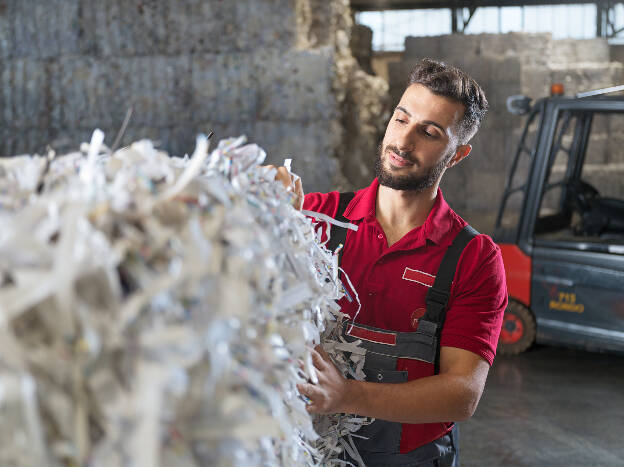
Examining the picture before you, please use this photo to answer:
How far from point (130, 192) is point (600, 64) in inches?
335

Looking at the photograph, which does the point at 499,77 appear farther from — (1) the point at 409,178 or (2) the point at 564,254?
(1) the point at 409,178

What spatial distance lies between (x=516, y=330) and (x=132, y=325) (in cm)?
399

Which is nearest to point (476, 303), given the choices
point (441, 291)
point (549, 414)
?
point (441, 291)

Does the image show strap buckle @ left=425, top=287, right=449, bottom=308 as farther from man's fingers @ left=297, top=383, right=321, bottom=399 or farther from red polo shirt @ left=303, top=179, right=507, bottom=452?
man's fingers @ left=297, top=383, right=321, bottom=399

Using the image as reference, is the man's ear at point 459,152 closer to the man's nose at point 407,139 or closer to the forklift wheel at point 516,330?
the man's nose at point 407,139

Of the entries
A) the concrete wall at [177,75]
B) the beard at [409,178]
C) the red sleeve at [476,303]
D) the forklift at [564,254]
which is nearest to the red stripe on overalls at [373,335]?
the red sleeve at [476,303]

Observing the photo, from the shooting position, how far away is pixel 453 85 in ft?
5.25

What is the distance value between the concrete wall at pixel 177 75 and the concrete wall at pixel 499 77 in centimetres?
289

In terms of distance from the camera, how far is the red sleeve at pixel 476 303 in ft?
4.78

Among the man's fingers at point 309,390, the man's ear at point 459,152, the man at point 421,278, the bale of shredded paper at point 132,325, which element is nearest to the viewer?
the bale of shredded paper at point 132,325

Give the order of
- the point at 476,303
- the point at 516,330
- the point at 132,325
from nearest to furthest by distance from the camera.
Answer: the point at 132,325 → the point at 476,303 → the point at 516,330

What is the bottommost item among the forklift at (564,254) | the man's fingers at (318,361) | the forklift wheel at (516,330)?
the forklift wheel at (516,330)

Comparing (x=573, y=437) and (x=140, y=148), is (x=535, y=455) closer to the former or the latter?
(x=573, y=437)

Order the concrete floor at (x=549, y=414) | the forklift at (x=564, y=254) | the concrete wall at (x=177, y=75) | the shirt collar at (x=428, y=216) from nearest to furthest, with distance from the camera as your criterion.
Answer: the shirt collar at (x=428, y=216), the concrete floor at (x=549, y=414), the forklift at (x=564, y=254), the concrete wall at (x=177, y=75)
